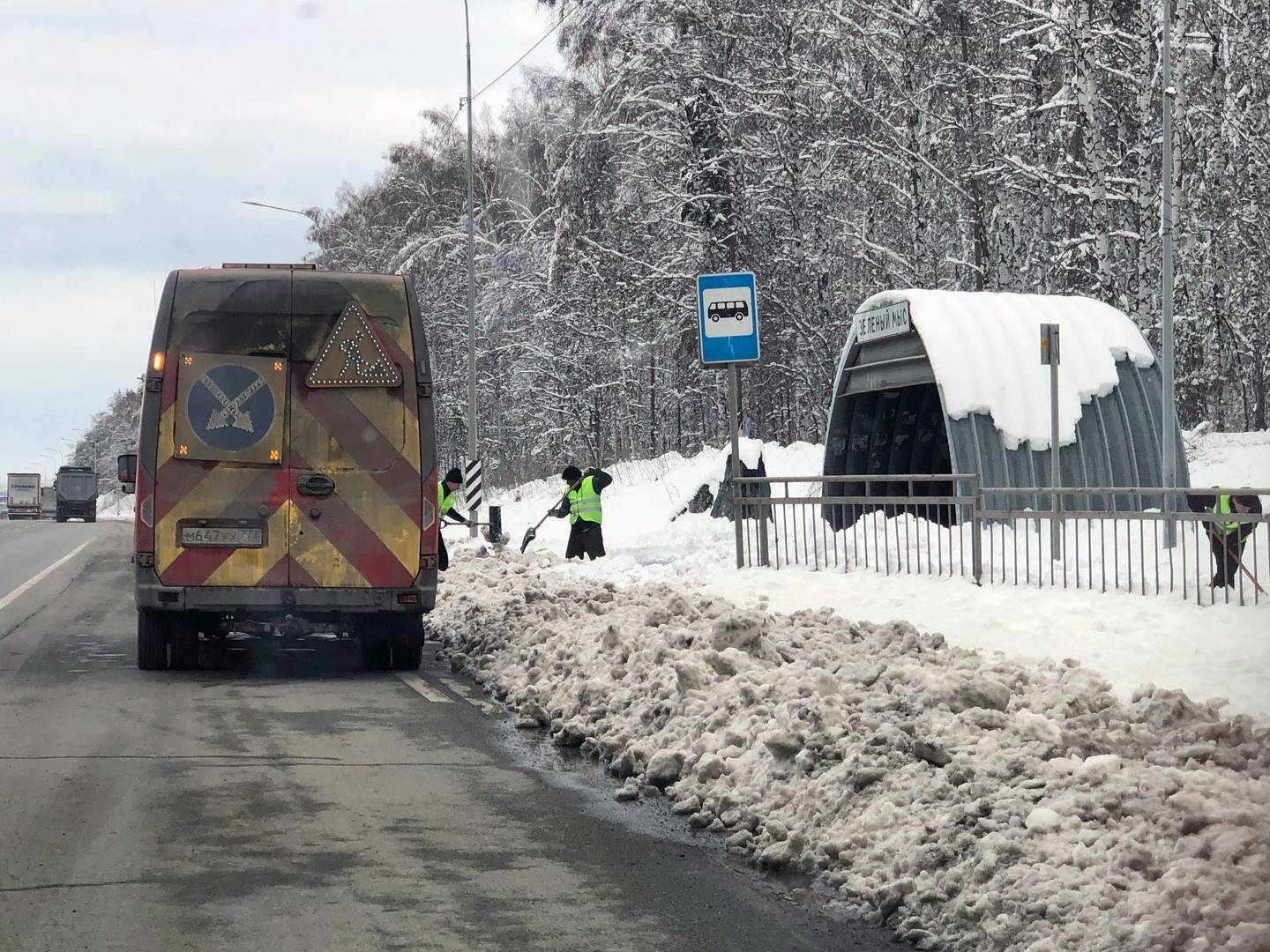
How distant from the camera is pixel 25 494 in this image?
85312 millimetres

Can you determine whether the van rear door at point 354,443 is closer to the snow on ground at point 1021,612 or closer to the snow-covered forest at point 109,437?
the snow on ground at point 1021,612

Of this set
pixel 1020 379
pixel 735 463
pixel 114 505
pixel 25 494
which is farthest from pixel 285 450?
pixel 114 505

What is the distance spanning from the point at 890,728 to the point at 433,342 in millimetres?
53768

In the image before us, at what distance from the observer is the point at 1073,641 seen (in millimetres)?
10438

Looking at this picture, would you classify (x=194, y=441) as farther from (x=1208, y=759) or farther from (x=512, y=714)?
(x=1208, y=759)

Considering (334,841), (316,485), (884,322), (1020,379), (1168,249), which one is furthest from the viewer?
(1168,249)

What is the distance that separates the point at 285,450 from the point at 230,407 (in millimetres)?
494

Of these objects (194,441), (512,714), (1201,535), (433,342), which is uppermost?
(433,342)

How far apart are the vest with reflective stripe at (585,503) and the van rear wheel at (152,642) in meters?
8.44

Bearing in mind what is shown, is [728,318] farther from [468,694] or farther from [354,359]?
[468,694]

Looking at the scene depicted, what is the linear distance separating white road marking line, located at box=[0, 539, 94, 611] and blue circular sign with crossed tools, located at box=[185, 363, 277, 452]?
841cm

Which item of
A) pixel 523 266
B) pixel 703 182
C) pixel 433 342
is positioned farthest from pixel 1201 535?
pixel 433 342

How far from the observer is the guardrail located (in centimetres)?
1162

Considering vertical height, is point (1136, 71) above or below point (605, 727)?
above
